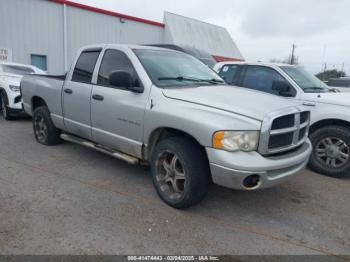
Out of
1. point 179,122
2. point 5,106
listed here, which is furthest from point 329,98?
point 5,106

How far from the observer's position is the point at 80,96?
15.6ft

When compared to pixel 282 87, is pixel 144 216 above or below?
below

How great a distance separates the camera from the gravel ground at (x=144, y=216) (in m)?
2.92

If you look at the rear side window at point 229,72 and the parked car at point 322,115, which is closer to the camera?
the parked car at point 322,115

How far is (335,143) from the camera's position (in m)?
5.03

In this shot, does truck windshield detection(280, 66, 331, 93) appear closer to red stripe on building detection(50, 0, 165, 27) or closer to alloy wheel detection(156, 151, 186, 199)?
alloy wheel detection(156, 151, 186, 199)

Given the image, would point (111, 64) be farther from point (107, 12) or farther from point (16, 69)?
point (107, 12)

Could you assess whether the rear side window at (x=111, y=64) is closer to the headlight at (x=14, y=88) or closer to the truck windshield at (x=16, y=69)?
the headlight at (x=14, y=88)

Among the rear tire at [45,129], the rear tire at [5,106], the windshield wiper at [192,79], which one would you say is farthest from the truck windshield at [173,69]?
the rear tire at [5,106]

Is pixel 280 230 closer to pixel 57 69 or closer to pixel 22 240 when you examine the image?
pixel 22 240

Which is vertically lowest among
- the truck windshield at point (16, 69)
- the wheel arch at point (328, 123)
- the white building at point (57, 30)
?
the wheel arch at point (328, 123)

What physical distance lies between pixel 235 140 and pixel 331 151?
2.76 metres

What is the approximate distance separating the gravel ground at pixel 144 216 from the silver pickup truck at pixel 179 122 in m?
0.39

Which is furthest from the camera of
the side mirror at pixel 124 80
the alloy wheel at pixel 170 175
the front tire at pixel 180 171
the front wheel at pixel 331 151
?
the front wheel at pixel 331 151
